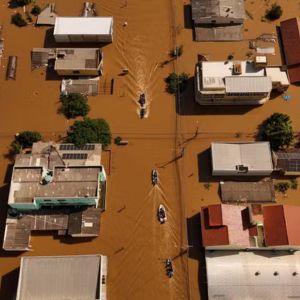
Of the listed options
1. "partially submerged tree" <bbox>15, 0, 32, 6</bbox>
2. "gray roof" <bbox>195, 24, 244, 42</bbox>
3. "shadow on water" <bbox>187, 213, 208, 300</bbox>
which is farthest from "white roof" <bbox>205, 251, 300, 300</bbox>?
"partially submerged tree" <bbox>15, 0, 32, 6</bbox>

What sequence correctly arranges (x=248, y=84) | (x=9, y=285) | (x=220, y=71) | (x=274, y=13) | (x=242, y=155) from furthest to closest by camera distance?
(x=274, y=13), (x=220, y=71), (x=248, y=84), (x=242, y=155), (x=9, y=285)

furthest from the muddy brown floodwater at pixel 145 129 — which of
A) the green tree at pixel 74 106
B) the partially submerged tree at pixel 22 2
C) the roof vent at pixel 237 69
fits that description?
the roof vent at pixel 237 69

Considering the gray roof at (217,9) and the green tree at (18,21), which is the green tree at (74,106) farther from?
the gray roof at (217,9)

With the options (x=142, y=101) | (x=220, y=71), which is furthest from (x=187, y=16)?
(x=142, y=101)

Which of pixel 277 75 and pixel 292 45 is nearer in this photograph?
pixel 277 75

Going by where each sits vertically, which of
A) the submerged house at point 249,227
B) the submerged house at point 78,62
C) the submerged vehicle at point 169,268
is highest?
the submerged house at point 78,62

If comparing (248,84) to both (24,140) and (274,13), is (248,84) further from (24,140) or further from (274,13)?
(24,140)

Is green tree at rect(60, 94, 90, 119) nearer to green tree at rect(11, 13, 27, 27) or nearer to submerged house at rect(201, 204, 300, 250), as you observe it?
green tree at rect(11, 13, 27, 27)
